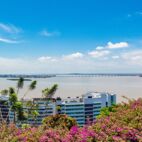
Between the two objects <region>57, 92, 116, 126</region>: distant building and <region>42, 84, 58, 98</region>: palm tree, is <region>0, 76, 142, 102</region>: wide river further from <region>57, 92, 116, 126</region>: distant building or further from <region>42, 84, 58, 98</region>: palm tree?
<region>42, 84, 58, 98</region>: palm tree

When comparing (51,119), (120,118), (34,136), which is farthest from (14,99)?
(34,136)

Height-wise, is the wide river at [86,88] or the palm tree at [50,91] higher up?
the palm tree at [50,91]

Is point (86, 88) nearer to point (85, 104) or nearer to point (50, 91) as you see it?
point (85, 104)

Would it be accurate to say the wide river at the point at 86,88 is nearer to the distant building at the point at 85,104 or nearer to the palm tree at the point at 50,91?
the distant building at the point at 85,104

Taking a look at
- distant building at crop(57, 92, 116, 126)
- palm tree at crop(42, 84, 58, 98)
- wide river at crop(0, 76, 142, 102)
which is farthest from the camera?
distant building at crop(57, 92, 116, 126)

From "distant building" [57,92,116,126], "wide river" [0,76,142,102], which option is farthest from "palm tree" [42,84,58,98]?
"distant building" [57,92,116,126]

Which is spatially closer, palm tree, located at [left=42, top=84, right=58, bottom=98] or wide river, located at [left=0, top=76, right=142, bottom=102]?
palm tree, located at [left=42, top=84, right=58, bottom=98]

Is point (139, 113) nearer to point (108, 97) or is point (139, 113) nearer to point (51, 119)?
point (51, 119)

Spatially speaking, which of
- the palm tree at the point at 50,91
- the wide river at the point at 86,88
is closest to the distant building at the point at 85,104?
the wide river at the point at 86,88

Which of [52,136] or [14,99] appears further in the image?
[14,99]

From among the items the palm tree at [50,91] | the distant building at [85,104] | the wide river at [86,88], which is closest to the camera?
the palm tree at [50,91]

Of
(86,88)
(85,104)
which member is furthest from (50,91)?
(86,88)
